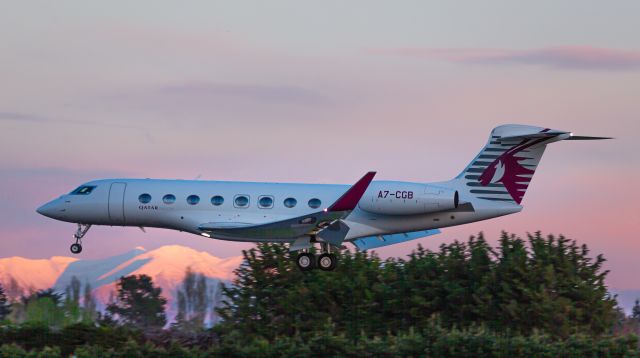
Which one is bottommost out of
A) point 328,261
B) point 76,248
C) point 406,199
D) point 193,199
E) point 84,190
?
point 328,261

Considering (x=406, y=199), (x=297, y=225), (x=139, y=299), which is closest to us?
(x=297, y=225)

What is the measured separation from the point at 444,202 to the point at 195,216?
8.81 meters

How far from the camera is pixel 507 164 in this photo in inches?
1790

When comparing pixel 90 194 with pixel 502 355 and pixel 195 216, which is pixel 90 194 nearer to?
pixel 195 216

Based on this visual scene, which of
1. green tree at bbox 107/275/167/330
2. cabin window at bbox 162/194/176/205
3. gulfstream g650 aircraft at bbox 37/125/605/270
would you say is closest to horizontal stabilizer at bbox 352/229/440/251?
gulfstream g650 aircraft at bbox 37/125/605/270

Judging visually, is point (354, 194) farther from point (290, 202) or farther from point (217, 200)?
point (217, 200)

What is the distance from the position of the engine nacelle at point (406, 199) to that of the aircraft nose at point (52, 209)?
37.9 ft

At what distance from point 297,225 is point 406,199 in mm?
4159

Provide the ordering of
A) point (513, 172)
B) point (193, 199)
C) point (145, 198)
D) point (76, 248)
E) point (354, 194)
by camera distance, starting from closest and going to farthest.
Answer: point (354, 194)
point (193, 199)
point (145, 198)
point (513, 172)
point (76, 248)

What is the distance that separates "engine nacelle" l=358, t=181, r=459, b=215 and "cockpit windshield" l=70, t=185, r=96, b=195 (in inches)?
401

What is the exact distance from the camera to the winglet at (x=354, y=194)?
3931 cm

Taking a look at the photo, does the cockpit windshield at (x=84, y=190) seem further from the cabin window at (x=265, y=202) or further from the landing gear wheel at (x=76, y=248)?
the cabin window at (x=265, y=202)

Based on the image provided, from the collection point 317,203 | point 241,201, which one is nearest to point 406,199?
point 317,203

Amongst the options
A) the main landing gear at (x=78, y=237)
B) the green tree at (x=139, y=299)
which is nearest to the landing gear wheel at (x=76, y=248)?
the main landing gear at (x=78, y=237)
